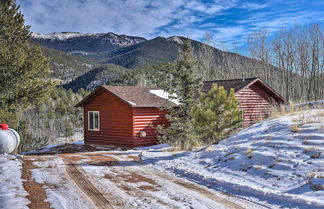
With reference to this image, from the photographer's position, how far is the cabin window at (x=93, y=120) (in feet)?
64.9

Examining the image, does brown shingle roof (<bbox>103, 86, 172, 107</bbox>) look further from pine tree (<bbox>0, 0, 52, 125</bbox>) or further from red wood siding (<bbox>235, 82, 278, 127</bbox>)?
red wood siding (<bbox>235, 82, 278, 127</bbox>)

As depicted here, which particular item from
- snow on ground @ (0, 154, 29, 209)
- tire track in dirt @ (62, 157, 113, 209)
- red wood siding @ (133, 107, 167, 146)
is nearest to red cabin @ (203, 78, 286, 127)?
red wood siding @ (133, 107, 167, 146)

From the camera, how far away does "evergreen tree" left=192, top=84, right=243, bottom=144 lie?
12.3m

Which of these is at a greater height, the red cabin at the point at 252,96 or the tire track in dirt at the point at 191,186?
the red cabin at the point at 252,96

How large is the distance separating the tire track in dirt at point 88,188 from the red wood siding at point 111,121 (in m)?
8.32

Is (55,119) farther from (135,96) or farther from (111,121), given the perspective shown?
(135,96)

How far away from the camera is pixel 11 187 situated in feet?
20.5

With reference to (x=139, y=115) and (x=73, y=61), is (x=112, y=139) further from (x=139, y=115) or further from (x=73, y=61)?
(x=73, y=61)

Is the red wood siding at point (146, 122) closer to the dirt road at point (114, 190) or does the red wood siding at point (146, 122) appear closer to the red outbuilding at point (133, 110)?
the red outbuilding at point (133, 110)

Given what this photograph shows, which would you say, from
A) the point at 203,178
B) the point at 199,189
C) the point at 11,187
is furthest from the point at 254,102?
the point at 11,187

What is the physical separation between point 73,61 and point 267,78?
155277 mm

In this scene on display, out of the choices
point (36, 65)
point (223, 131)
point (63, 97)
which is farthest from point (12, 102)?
point (63, 97)

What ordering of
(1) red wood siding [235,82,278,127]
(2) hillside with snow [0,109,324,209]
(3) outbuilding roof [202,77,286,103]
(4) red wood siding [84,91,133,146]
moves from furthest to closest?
(1) red wood siding [235,82,278,127], (3) outbuilding roof [202,77,286,103], (4) red wood siding [84,91,133,146], (2) hillside with snow [0,109,324,209]

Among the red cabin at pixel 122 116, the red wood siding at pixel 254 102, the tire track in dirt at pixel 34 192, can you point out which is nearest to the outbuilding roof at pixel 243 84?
the red wood siding at pixel 254 102
